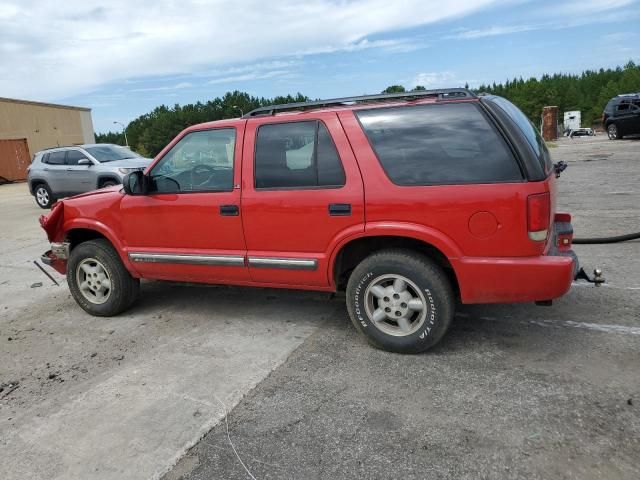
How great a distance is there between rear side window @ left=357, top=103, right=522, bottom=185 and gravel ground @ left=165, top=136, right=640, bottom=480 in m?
1.28

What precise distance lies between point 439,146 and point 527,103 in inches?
4472

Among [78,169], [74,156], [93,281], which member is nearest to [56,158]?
[74,156]

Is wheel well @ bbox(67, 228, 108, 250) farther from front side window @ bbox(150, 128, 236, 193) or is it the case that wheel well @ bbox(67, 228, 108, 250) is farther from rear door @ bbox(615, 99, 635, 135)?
rear door @ bbox(615, 99, 635, 135)

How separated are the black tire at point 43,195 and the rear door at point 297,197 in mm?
12544

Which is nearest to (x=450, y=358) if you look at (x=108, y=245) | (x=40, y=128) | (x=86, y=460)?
(x=86, y=460)

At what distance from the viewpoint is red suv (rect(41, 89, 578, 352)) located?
130 inches

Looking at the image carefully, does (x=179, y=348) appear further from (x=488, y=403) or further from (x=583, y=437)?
(x=583, y=437)

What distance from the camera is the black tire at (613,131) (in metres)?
22.5

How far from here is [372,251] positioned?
3.89 metres

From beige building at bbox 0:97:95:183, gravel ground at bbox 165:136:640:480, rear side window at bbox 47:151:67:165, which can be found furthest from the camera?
beige building at bbox 0:97:95:183

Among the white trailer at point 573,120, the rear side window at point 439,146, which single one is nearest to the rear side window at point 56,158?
the rear side window at point 439,146

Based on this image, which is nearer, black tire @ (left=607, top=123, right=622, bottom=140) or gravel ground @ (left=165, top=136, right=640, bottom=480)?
gravel ground @ (left=165, top=136, right=640, bottom=480)

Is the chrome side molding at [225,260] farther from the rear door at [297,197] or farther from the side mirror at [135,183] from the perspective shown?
the side mirror at [135,183]

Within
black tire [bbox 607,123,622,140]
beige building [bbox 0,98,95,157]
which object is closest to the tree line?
beige building [bbox 0,98,95,157]
